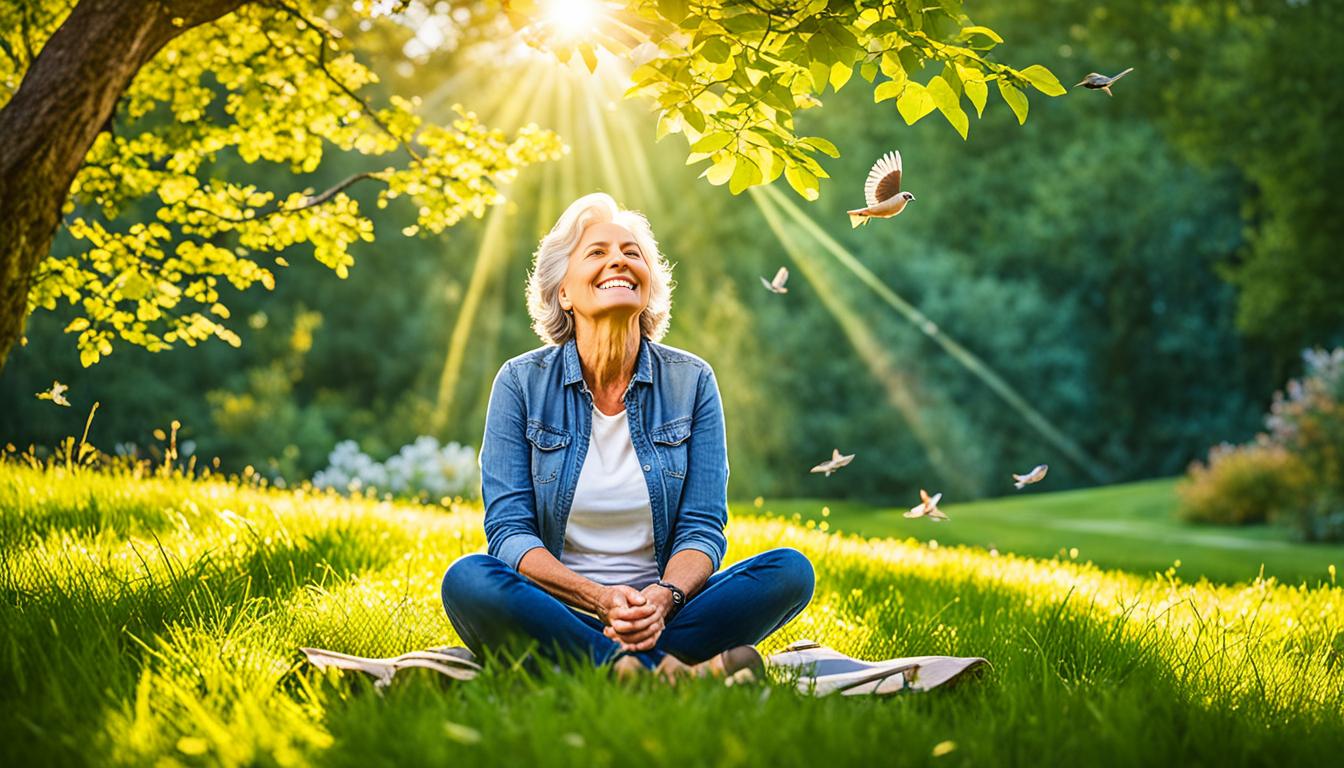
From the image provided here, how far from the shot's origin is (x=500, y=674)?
2844 millimetres

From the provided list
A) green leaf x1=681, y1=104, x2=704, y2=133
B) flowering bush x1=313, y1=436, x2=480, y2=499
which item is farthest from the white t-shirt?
flowering bush x1=313, y1=436, x2=480, y2=499

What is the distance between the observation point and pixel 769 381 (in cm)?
1836

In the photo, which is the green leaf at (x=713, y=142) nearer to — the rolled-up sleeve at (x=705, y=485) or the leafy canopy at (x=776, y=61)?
the leafy canopy at (x=776, y=61)

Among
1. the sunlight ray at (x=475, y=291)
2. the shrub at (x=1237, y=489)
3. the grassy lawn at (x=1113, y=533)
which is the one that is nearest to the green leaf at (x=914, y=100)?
the grassy lawn at (x=1113, y=533)

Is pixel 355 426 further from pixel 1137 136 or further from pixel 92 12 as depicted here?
pixel 1137 136

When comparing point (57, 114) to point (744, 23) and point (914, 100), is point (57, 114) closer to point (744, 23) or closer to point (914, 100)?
point (744, 23)

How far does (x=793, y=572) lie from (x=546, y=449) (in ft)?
2.90

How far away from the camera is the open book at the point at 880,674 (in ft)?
10.0

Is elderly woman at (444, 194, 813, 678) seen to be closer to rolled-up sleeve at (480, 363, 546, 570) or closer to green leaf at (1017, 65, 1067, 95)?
rolled-up sleeve at (480, 363, 546, 570)

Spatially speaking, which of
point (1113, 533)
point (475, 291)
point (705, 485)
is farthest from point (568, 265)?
point (475, 291)

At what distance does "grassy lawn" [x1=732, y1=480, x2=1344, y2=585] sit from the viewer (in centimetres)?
973

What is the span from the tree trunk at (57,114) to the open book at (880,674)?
3.11m

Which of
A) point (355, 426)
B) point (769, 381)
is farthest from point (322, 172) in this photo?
point (769, 381)

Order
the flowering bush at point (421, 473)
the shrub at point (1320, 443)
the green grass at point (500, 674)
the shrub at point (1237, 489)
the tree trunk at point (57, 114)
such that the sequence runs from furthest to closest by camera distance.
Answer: the shrub at point (1237, 489), the shrub at point (1320, 443), the flowering bush at point (421, 473), the tree trunk at point (57, 114), the green grass at point (500, 674)
